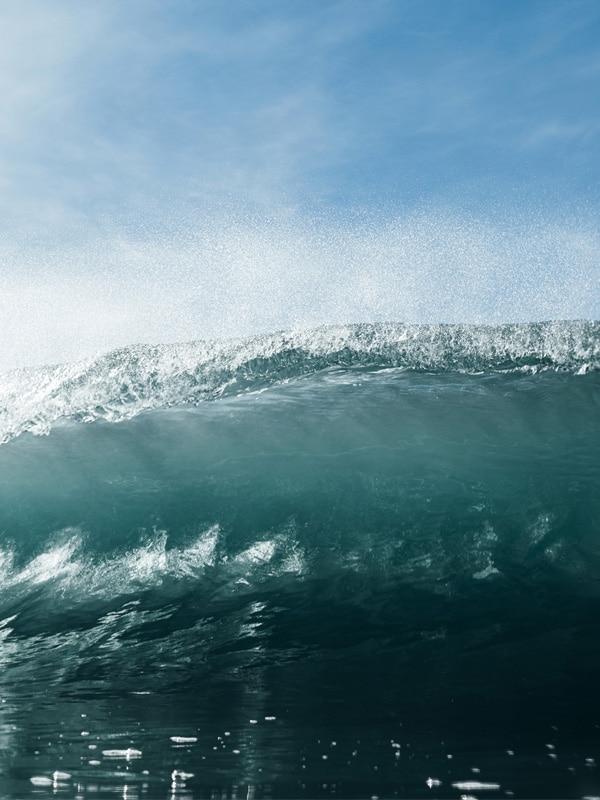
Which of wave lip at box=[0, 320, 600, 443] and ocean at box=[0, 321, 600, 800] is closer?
ocean at box=[0, 321, 600, 800]

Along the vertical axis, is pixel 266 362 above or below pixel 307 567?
above

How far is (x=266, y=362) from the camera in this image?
8.83 meters

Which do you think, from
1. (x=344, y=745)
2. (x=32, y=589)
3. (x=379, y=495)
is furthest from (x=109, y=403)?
(x=344, y=745)

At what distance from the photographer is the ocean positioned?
11.2ft

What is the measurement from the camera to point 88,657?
5695 mm

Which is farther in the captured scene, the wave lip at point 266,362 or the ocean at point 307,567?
the wave lip at point 266,362

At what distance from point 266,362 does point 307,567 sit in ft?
9.40

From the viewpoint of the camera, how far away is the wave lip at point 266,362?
869cm

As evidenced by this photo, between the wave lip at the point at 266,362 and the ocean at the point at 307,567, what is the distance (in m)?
0.03

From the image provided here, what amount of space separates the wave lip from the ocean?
0.09 ft

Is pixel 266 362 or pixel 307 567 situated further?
pixel 266 362

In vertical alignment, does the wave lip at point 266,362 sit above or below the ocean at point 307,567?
above

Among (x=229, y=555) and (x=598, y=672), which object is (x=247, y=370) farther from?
(x=598, y=672)

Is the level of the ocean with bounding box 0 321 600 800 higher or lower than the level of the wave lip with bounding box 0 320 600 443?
lower
